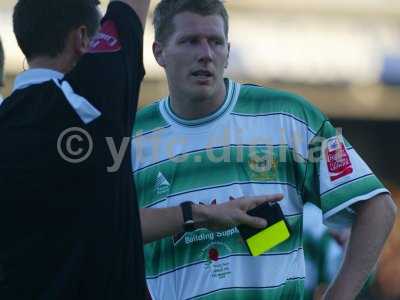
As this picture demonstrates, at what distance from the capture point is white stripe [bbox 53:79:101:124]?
3480 millimetres

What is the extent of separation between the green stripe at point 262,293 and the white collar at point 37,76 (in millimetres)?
1266

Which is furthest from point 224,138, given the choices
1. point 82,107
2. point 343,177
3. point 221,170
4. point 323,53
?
point 323,53

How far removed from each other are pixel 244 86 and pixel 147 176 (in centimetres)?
54

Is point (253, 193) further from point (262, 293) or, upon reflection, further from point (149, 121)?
point (149, 121)

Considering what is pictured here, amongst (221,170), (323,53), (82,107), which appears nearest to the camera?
(82,107)

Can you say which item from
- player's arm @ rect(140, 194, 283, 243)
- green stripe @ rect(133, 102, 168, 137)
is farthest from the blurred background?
player's arm @ rect(140, 194, 283, 243)

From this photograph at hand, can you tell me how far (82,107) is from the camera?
3.48 meters

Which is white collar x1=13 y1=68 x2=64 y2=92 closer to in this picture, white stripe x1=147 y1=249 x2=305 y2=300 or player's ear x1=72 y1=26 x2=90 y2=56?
player's ear x1=72 y1=26 x2=90 y2=56

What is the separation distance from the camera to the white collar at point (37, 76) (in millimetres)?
3602

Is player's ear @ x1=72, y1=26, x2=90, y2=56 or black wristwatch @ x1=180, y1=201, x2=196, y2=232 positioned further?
black wristwatch @ x1=180, y1=201, x2=196, y2=232

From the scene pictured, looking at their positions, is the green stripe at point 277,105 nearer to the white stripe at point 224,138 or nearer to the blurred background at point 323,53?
the white stripe at point 224,138

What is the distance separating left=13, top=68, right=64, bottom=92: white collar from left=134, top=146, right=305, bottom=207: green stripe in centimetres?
108

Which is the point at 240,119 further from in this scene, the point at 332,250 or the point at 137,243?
the point at 332,250

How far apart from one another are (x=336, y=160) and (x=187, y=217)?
0.67 meters
